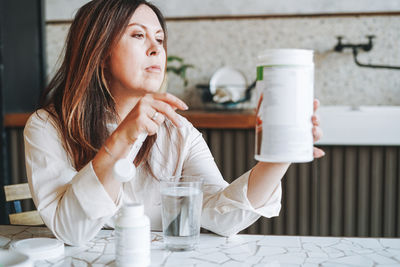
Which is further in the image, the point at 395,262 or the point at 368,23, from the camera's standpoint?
the point at 368,23

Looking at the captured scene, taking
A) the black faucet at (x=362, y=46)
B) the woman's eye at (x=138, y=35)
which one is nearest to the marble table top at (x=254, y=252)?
the woman's eye at (x=138, y=35)


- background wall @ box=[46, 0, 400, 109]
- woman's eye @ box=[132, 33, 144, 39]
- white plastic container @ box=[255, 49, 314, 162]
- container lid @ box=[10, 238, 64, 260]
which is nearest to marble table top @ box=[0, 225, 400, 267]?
container lid @ box=[10, 238, 64, 260]

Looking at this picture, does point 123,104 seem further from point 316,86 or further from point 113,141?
point 316,86

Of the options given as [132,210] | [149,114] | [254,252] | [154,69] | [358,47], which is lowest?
[254,252]

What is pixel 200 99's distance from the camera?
263 cm

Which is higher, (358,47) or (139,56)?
(358,47)

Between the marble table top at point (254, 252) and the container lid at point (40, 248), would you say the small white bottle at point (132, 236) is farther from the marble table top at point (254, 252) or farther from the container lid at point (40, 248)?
the container lid at point (40, 248)

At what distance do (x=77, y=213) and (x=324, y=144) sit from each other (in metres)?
1.47

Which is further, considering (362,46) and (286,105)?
(362,46)

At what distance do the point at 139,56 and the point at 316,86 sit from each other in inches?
67.0

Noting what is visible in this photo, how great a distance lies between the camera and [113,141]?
0.83 meters

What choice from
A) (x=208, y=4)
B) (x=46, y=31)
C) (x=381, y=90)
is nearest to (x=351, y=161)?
(x=381, y=90)

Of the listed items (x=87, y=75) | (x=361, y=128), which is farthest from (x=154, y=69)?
(x=361, y=128)

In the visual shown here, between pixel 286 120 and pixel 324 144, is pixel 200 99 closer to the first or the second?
pixel 324 144
